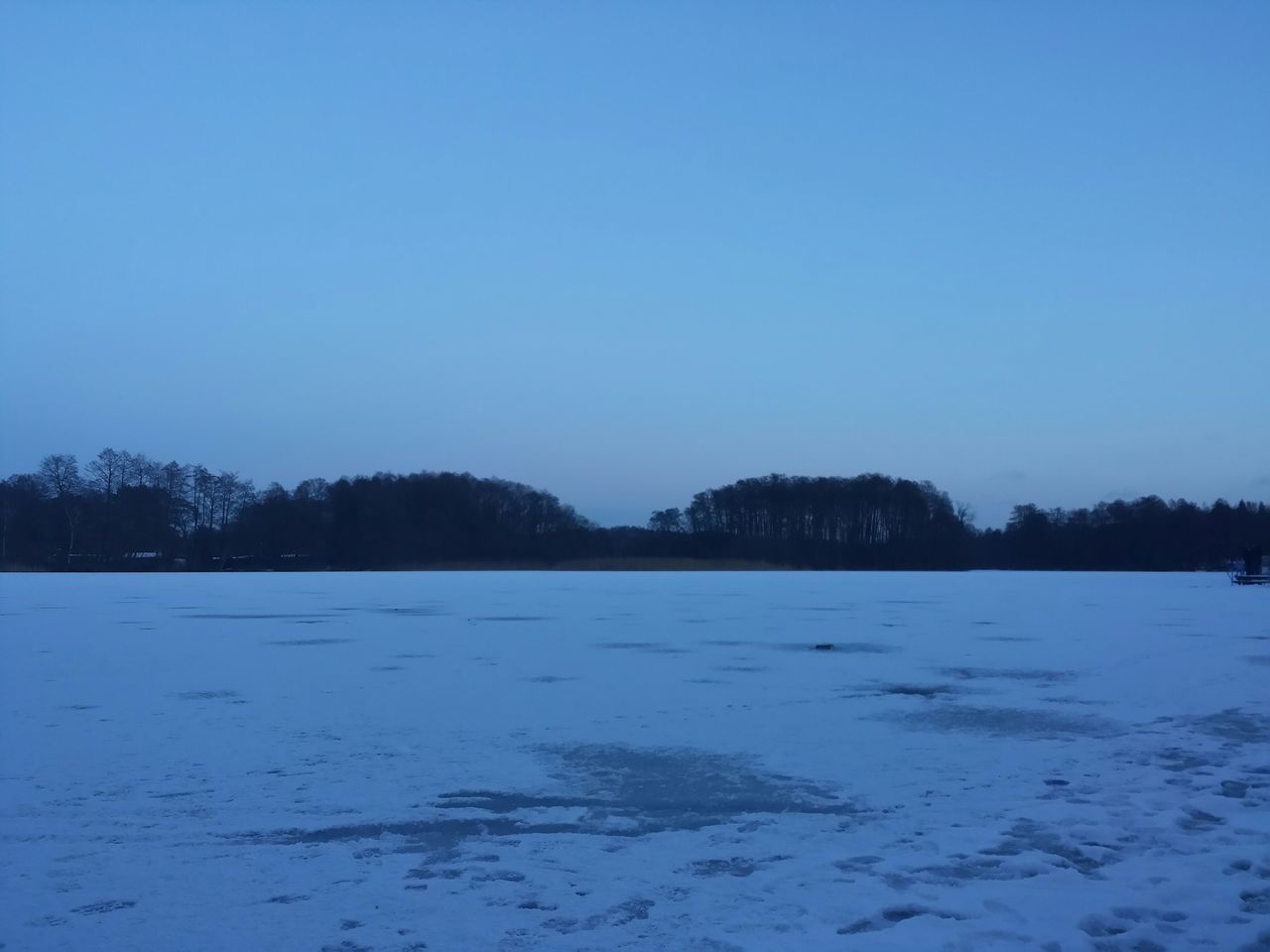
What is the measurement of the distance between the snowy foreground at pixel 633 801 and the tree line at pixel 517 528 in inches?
2241

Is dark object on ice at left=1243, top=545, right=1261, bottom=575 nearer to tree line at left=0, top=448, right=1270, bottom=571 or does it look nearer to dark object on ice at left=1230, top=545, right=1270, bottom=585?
dark object on ice at left=1230, top=545, right=1270, bottom=585

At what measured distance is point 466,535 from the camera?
7281 centimetres

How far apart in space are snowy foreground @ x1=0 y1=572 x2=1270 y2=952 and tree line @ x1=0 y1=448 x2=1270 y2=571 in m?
56.9

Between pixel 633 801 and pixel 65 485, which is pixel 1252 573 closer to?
pixel 633 801

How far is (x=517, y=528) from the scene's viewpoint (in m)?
78.0

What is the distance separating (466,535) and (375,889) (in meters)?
70.1

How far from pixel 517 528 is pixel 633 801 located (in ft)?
242

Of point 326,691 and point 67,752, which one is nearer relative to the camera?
point 67,752

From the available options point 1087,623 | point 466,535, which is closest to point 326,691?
point 1087,623

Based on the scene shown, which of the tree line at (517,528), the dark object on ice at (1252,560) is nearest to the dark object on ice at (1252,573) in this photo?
the dark object on ice at (1252,560)

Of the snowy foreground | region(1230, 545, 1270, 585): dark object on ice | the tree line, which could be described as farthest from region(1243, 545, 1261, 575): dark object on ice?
the tree line

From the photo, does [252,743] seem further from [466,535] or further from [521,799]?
[466,535]

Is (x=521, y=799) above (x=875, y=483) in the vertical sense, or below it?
below

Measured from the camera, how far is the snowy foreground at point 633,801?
3367 millimetres
